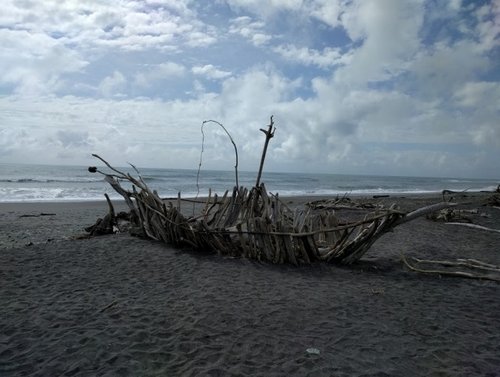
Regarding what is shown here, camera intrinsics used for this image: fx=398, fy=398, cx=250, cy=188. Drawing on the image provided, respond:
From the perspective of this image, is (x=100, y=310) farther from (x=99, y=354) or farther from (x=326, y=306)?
(x=326, y=306)

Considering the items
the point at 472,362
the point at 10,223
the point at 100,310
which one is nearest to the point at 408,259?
the point at 472,362

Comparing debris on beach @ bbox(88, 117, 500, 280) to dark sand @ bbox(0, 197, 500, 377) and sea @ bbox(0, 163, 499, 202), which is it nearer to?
dark sand @ bbox(0, 197, 500, 377)

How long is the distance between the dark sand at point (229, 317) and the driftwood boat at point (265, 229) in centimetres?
23

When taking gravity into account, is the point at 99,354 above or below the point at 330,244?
below

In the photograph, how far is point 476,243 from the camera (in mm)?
7270

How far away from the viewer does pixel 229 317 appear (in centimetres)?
346

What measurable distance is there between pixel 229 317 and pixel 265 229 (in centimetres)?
187

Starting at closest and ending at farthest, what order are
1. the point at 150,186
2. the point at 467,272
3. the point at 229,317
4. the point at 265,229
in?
the point at 229,317 < the point at 467,272 < the point at 265,229 < the point at 150,186

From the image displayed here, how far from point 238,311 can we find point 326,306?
849 millimetres

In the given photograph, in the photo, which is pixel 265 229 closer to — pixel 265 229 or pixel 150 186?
pixel 265 229

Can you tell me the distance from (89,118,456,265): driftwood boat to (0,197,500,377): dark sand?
229 mm

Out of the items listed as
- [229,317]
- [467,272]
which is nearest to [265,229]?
[229,317]

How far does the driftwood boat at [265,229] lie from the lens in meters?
5.14

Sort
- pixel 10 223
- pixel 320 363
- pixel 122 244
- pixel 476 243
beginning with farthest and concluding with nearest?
pixel 10 223 < pixel 476 243 < pixel 122 244 < pixel 320 363
